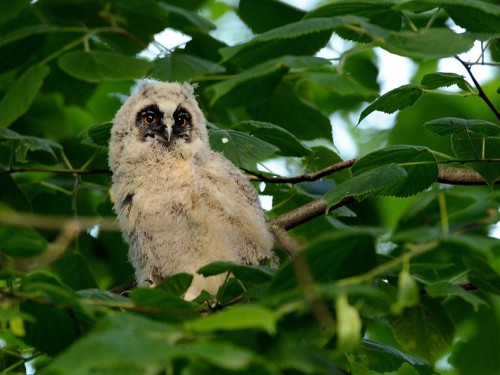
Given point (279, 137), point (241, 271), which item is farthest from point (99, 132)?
point (241, 271)

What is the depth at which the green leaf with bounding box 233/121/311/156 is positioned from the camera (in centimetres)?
310

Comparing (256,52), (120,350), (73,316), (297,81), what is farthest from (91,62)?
(120,350)

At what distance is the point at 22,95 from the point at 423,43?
244 centimetres

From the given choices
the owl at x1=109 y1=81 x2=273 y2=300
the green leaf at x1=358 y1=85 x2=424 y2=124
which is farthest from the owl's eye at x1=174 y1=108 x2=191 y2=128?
the green leaf at x1=358 y1=85 x2=424 y2=124

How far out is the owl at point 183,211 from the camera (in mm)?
3592

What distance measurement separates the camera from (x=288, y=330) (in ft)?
6.05

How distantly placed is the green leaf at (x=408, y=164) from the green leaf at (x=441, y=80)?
7.3 inches

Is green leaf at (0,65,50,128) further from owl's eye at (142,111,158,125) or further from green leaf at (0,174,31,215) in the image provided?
owl's eye at (142,111,158,125)

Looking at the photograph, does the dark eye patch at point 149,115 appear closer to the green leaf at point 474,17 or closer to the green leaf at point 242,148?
the green leaf at point 242,148

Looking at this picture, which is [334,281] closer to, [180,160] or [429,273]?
[429,273]

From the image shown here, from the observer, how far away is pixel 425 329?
8.50 feet

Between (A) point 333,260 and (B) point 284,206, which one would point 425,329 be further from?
(B) point 284,206

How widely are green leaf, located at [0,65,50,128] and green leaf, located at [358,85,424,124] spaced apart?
5.81ft

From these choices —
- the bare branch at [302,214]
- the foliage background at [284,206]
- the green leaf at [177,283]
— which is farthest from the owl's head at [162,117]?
the green leaf at [177,283]
